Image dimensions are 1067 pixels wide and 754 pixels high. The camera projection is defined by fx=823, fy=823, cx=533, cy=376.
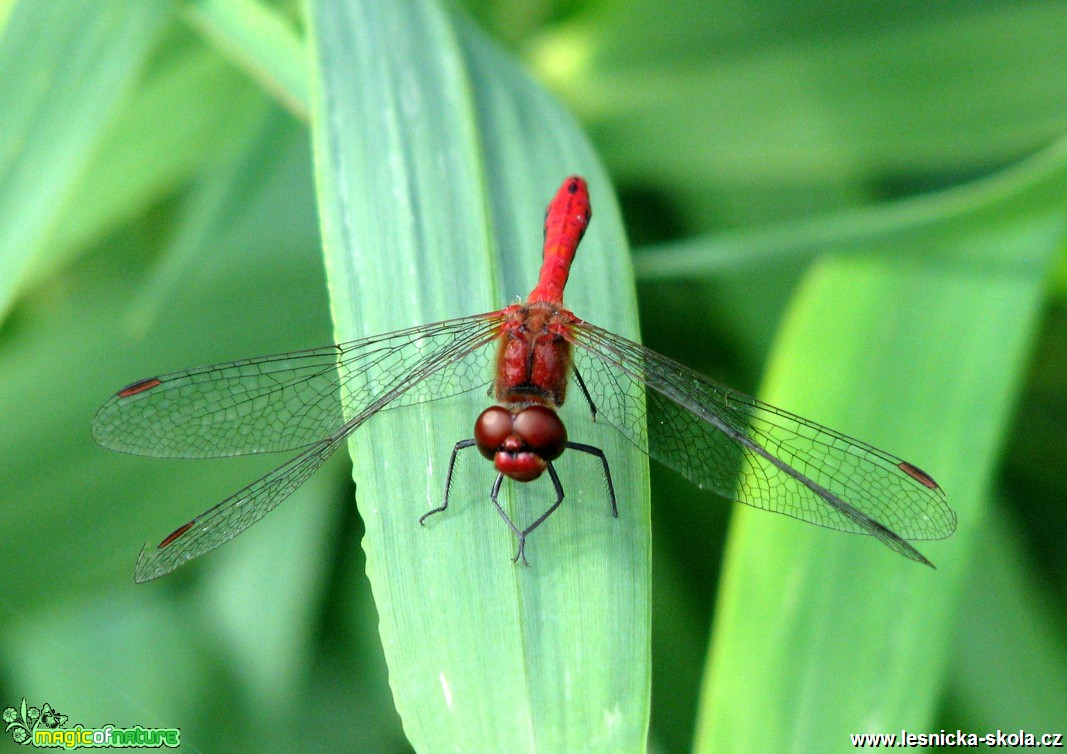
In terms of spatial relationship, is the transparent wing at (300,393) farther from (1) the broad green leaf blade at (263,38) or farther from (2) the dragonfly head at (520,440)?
(1) the broad green leaf blade at (263,38)

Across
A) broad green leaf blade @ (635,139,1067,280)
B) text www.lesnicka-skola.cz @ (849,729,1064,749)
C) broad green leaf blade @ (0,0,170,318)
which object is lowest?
text www.lesnicka-skola.cz @ (849,729,1064,749)

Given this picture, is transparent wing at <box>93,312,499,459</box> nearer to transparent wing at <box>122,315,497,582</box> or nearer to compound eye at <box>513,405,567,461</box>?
transparent wing at <box>122,315,497,582</box>

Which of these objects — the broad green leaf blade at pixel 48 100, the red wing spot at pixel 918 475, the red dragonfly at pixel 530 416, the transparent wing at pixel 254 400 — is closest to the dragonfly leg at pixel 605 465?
the red dragonfly at pixel 530 416

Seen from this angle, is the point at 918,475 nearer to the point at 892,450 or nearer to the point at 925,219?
the point at 892,450

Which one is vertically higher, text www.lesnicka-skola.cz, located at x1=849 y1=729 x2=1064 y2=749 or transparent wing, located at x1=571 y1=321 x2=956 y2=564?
transparent wing, located at x1=571 y1=321 x2=956 y2=564

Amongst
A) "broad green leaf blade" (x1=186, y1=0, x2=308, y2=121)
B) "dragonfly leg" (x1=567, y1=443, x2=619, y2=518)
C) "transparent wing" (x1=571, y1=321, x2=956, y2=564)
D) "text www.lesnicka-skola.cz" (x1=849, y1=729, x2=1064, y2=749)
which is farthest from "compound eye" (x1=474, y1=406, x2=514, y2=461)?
"text www.lesnicka-skola.cz" (x1=849, y1=729, x2=1064, y2=749)

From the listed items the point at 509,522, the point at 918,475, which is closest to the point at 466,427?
the point at 509,522

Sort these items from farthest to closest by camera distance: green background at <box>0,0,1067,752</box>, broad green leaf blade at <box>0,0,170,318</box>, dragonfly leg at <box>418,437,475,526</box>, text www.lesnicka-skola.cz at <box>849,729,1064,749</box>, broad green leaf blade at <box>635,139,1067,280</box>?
text www.lesnicka-skola.cz at <box>849,729,1064,749</box>, broad green leaf blade at <box>635,139,1067,280</box>, broad green leaf blade at <box>0,0,170,318</box>, green background at <box>0,0,1067,752</box>, dragonfly leg at <box>418,437,475,526</box>
